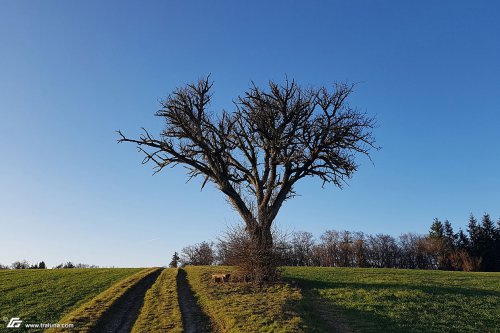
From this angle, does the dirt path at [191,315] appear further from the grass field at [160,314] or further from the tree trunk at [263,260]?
the tree trunk at [263,260]

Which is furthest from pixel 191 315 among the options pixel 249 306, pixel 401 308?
pixel 401 308

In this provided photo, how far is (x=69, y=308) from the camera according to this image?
63.9ft

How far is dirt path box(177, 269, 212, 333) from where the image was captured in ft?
47.8

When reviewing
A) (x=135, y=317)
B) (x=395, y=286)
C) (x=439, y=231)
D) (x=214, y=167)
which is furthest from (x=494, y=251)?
(x=135, y=317)

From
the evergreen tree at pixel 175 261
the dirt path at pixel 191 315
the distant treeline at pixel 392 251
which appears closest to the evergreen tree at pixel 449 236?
the distant treeline at pixel 392 251

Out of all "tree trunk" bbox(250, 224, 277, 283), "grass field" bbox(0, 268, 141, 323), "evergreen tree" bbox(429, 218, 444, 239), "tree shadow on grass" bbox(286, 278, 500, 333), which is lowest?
"tree shadow on grass" bbox(286, 278, 500, 333)

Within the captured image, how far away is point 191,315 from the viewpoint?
16812 mm

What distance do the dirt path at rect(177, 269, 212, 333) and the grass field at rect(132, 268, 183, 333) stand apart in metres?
0.25

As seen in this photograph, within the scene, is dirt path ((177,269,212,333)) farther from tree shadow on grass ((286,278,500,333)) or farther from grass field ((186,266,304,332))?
tree shadow on grass ((286,278,500,333))

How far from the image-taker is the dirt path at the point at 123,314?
15.1 meters

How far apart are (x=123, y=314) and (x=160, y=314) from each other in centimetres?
197

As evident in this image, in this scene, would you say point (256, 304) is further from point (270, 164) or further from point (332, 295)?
point (270, 164)

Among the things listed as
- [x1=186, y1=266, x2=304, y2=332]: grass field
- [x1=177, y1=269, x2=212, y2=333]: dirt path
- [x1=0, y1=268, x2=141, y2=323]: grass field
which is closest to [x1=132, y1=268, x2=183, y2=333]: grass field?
[x1=177, y1=269, x2=212, y2=333]: dirt path

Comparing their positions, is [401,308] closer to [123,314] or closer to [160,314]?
[160,314]
